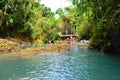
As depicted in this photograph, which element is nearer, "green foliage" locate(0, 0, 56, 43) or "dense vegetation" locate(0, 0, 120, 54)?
"dense vegetation" locate(0, 0, 120, 54)

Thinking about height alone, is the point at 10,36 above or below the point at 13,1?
below

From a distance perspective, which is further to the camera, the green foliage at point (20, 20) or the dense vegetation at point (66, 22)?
the green foliage at point (20, 20)

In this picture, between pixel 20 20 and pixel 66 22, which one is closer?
pixel 20 20

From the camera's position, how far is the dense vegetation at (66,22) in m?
33.4

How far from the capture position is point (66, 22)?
97000 millimetres

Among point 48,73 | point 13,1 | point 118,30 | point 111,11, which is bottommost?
point 48,73

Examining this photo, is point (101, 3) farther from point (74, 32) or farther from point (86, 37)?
point (74, 32)

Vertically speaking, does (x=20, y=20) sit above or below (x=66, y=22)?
below

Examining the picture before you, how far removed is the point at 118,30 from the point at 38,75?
18.2 m

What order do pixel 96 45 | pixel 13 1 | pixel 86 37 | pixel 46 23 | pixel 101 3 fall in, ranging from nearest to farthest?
pixel 101 3
pixel 96 45
pixel 13 1
pixel 86 37
pixel 46 23

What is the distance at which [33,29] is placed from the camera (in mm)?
60688

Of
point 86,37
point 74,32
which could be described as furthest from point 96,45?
point 74,32

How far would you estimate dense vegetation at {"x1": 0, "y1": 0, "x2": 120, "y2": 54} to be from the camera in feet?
110

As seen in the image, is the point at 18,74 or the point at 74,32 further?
the point at 74,32
